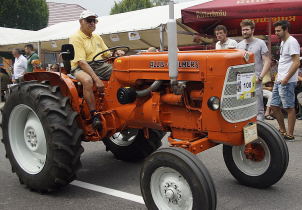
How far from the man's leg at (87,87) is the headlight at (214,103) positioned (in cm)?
138

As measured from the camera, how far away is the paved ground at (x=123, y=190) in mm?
3424

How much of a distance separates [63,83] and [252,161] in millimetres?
2163

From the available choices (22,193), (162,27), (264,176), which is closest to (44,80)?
(22,193)

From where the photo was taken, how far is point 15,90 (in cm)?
402

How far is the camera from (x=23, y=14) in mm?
30000

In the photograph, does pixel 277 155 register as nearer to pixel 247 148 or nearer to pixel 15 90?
pixel 247 148

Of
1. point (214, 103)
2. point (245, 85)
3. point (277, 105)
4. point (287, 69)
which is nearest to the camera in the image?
point (214, 103)

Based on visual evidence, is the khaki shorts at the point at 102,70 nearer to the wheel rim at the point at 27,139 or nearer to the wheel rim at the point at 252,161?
the wheel rim at the point at 27,139

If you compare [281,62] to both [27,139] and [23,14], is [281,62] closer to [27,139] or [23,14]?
[27,139]

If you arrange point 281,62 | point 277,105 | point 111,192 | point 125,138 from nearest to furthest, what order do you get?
point 111,192, point 125,138, point 281,62, point 277,105

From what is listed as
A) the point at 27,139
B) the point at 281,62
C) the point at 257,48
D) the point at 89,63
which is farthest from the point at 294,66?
the point at 27,139

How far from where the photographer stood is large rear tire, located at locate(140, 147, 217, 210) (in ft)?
9.03

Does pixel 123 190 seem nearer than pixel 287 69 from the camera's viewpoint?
Yes

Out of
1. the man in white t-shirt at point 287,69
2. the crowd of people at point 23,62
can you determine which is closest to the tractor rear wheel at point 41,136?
the crowd of people at point 23,62
